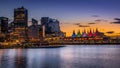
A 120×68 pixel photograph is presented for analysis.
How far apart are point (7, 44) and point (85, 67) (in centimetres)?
→ 14745

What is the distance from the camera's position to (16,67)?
43.4 metres

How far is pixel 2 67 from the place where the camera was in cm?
4341

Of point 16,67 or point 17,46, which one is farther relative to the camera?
point 17,46

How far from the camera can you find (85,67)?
44.8 meters

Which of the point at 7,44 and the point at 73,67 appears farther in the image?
the point at 7,44

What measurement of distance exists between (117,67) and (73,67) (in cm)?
669

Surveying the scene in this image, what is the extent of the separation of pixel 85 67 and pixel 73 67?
6.09 feet

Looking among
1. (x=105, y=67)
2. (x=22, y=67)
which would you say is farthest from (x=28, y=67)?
(x=105, y=67)

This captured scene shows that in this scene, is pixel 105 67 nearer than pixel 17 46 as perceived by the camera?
Yes

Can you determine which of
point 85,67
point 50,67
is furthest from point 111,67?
point 50,67

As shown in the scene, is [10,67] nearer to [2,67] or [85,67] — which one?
[2,67]

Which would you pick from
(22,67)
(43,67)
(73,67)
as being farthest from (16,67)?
(73,67)

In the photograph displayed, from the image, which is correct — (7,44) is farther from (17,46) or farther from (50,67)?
(50,67)

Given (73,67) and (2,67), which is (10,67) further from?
(73,67)
